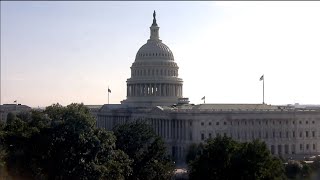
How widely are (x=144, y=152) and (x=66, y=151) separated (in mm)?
11872

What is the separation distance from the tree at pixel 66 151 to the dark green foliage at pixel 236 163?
409 inches

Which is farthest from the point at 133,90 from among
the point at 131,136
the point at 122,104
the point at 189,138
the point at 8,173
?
the point at 8,173

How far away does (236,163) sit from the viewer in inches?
2446

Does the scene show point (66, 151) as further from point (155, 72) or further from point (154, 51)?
point (154, 51)

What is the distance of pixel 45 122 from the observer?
72.6 m

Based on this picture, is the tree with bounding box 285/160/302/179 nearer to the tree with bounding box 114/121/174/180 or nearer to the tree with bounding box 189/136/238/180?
the tree with bounding box 114/121/174/180

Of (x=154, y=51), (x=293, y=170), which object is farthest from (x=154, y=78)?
(x=293, y=170)

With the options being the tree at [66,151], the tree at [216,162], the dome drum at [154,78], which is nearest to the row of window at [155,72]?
the dome drum at [154,78]

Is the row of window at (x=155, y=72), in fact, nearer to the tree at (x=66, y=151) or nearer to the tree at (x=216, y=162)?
the tree at (x=66, y=151)

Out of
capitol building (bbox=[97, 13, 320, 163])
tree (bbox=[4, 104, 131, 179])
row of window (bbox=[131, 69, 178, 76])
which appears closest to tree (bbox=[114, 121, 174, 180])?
tree (bbox=[4, 104, 131, 179])

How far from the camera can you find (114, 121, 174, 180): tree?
74.6 m

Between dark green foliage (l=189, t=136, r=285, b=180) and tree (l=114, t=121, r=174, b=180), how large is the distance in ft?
31.5

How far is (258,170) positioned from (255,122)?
6834 centimetres

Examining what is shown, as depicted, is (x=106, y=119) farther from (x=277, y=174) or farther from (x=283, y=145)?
(x=277, y=174)
